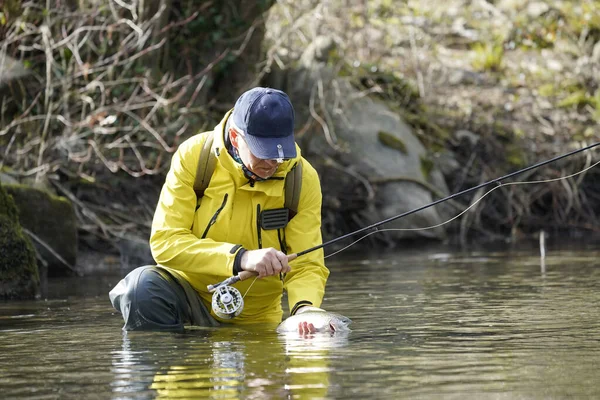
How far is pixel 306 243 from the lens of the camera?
597 centimetres

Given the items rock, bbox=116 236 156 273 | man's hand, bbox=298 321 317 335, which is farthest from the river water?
rock, bbox=116 236 156 273

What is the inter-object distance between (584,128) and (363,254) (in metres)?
5.35

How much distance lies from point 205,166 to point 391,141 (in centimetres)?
944

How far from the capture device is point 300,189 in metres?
5.88

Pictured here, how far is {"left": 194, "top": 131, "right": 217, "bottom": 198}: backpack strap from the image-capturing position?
582 centimetres

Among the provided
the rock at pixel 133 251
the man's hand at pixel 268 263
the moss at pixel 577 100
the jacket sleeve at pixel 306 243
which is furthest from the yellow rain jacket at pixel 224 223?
the moss at pixel 577 100

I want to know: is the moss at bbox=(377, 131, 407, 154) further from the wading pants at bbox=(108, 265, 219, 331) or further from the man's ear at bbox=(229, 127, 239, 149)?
the man's ear at bbox=(229, 127, 239, 149)

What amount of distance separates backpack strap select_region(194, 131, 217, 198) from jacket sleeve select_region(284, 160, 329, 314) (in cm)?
47

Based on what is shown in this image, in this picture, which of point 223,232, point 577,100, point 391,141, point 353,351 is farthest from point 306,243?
point 577,100

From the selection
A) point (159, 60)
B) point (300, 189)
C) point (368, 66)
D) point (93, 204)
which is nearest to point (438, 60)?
point (368, 66)

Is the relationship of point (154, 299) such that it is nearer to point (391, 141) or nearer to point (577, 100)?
point (391, 141)

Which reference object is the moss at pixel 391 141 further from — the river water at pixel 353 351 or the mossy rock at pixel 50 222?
the river water at pixel 353 351

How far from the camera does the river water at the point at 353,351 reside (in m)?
4.19

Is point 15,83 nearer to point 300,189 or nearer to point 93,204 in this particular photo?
point 93,204
